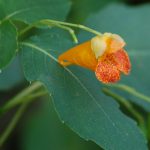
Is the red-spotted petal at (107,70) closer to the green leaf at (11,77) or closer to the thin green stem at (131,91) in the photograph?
the thin green stem at (131,91)

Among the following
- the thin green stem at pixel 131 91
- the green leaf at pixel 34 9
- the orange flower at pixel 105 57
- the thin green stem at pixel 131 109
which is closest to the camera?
the orange flower at pixel 105 57

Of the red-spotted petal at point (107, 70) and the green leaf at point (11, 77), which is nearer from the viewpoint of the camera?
the red-spotted petal at point (107, 70)

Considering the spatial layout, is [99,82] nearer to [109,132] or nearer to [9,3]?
[109,132]

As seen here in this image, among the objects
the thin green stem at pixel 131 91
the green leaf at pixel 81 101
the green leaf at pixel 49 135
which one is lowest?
the green leaf at pixel 49 135

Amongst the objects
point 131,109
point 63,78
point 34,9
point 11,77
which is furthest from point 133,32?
point 63,78

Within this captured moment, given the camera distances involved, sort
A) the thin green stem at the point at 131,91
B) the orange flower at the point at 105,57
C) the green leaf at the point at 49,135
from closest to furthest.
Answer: the orange flower at the point at 105,57, the thin green stem at the point at 131,91, the green leaf at the point at 49,135

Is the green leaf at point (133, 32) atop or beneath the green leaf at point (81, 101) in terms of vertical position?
beneath

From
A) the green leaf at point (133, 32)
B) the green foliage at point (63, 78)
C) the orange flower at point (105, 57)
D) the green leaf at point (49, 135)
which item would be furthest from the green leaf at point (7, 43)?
the green leaf at point (49, 135)

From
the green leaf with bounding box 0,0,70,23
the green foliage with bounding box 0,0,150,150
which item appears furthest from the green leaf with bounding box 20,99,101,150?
the green leaf with bounding box 0,0,70,23
